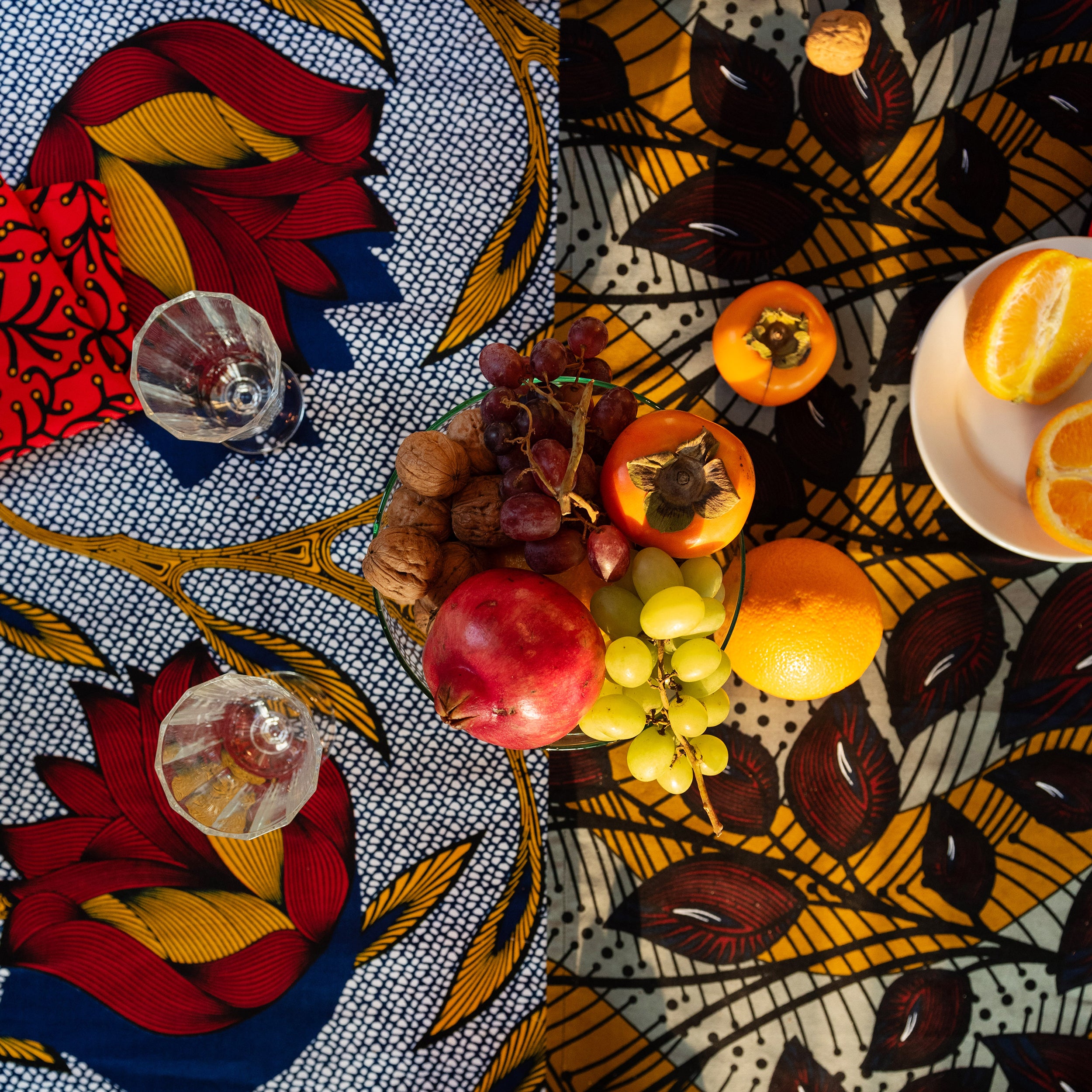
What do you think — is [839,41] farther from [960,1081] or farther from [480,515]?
[960,1081]

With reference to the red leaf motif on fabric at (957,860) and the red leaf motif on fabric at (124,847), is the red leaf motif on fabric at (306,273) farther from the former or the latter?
the red leaf motif on fabric at (957,860)

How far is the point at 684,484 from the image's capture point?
47cm

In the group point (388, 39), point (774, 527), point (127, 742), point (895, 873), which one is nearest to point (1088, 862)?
point (895, 873)

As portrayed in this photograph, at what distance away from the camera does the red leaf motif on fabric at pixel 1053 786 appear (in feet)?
2.60

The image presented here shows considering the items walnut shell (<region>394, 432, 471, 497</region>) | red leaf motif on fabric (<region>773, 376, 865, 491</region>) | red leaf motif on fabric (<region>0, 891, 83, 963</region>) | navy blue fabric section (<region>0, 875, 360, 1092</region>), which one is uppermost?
red leaf motif on fabric (<region>773, 376, 865, 491</region>)

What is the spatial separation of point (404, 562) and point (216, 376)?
42 cm

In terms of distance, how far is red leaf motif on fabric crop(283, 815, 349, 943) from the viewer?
0.76 meters

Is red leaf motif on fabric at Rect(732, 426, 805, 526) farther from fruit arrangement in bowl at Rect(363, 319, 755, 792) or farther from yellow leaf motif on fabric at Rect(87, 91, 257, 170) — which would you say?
yellow leaf motif on fabric at Rect(87, 91, 257, 170)

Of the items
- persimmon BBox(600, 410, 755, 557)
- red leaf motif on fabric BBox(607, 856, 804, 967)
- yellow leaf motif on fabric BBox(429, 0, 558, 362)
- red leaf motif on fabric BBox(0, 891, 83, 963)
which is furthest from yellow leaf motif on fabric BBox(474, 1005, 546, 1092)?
yellow leaf motif on fabric BBox(429, 0, 558, 362)

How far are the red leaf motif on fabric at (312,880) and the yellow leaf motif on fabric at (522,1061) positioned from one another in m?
0.21

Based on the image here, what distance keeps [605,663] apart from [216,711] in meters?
0.44

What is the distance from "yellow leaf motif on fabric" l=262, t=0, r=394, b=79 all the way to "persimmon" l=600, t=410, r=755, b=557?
0.60m

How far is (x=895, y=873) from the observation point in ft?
2.59

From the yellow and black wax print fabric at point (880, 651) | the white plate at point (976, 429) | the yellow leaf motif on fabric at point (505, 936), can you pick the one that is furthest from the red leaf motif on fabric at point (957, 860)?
the yellow leaf motif on fabric at point (505, 936)
